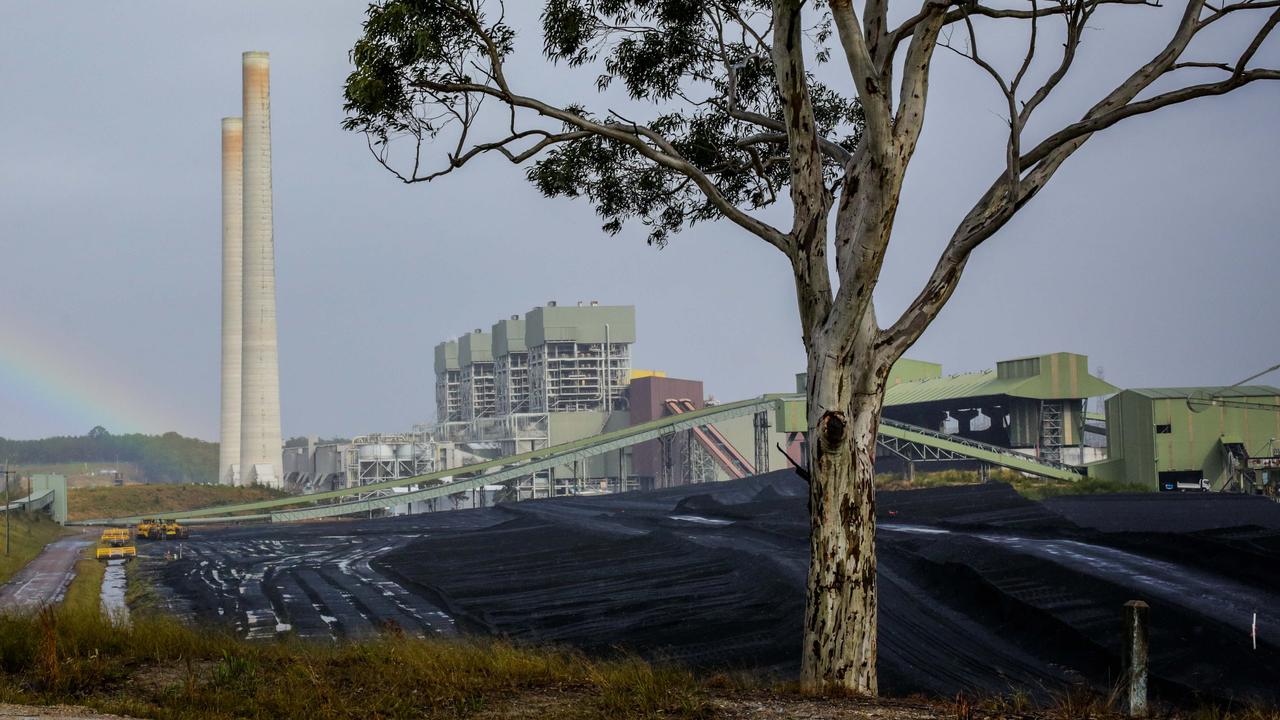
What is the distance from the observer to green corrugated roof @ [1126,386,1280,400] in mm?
60844

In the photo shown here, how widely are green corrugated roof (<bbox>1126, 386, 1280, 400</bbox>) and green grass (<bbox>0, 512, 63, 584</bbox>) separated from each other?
5661 cm

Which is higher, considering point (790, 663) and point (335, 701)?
point (335, 701)

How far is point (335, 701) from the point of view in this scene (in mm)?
10359

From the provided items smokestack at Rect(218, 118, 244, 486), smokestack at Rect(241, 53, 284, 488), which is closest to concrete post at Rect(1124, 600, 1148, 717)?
smokestack at Rect(241, 53, 284, 488)

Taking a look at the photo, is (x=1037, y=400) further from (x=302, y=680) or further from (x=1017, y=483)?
(x=302, y=680)

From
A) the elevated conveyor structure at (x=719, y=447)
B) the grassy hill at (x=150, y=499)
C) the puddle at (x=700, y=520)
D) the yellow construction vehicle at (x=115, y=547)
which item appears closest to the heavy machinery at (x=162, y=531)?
the yellow construction vehicle at (x=115, y=547)

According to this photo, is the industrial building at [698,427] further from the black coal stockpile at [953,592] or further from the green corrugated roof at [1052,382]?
the black coal stockpile at [953,592]

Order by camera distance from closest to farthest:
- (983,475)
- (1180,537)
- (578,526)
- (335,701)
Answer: (335,701), (1180,537), (578,526), (983,475)

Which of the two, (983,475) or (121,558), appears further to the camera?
(983,475)

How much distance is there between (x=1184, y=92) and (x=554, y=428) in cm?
11290

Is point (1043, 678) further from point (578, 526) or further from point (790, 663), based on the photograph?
point (578, 526)

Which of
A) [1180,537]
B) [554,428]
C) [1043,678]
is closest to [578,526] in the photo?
[1180,537]

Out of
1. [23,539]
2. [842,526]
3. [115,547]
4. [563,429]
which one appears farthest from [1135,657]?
[563,429]

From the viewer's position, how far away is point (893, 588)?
91.8 feet
